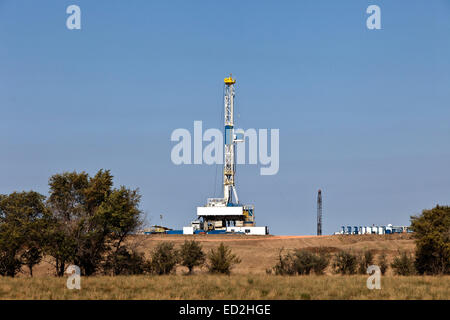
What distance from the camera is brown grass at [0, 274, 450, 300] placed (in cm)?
2859

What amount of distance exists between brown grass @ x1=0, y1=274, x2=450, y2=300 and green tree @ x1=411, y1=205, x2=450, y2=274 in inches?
498

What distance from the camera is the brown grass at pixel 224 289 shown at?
2859 cm

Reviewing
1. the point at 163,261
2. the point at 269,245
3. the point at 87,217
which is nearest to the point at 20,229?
the point at 87,217

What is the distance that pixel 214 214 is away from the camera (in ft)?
352

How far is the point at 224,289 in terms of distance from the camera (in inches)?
1214

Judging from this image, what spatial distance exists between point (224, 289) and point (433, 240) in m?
24.1

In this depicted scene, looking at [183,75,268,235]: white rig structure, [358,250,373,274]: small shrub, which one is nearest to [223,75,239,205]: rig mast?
[183,75,268,235]: white rig structure

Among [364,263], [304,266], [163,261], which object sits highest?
[163,261]

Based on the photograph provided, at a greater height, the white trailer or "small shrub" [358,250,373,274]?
the white trailer

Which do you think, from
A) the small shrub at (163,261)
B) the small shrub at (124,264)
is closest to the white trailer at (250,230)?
the small shrub at (163,261)

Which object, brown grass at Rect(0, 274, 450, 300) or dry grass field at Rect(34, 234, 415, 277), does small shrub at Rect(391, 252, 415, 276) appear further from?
brown grass at Rect(0, 274, 450, 300)

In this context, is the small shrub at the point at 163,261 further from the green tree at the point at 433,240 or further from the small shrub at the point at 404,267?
the green tree at the point at 433,240

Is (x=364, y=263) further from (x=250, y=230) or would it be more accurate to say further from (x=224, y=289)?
(x=250, y=230)

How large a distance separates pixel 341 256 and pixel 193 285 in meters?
21.6
